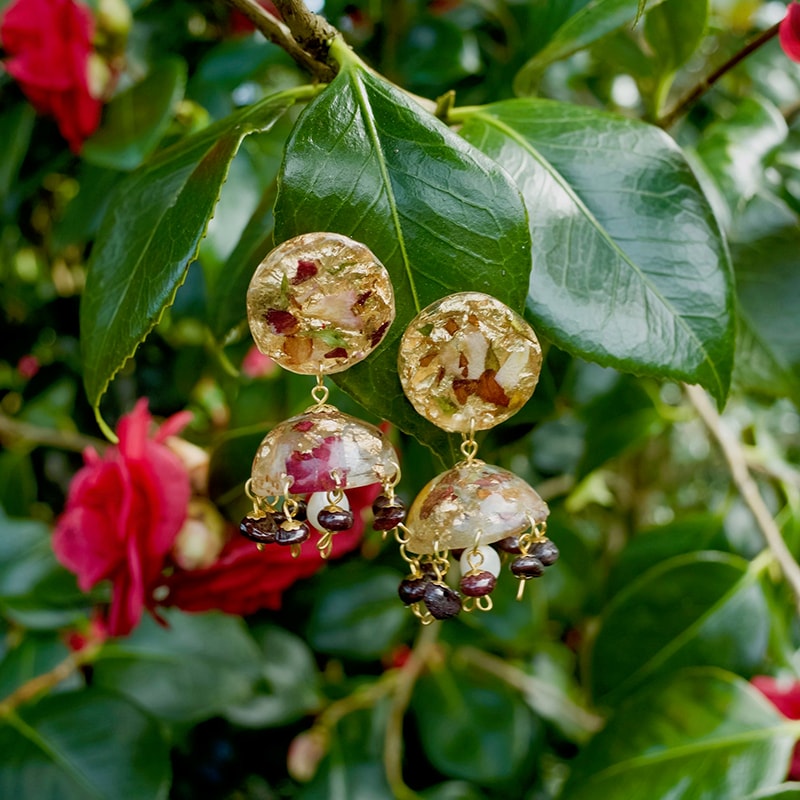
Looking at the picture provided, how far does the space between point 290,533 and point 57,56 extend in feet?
1.99

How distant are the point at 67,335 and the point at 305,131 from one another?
2.47 ft

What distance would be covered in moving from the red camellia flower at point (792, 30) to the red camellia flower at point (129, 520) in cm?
46

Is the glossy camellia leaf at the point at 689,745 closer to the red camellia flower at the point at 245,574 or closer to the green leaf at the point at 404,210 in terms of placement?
the red camellia flower at the point at 245,574

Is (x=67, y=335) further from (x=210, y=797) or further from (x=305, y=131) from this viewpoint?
(x=305, y=131)

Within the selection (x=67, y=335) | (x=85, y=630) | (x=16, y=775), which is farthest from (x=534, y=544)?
(x=67, y=335)

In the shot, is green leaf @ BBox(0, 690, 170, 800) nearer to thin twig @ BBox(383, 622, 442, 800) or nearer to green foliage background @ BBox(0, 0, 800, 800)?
green foliage background @ BBox(0, 0, 800, 800)

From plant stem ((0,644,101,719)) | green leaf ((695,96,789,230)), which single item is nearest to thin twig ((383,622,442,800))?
plant stem ((0,644,101,719))

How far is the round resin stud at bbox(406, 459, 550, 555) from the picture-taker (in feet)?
1.11

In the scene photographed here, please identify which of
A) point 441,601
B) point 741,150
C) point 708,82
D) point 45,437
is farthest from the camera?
point 45,437

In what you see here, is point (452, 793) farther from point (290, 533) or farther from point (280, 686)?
point (290, 533)

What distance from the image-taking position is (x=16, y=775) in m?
0.68

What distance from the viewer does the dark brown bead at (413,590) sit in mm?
333

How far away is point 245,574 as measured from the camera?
57 cm

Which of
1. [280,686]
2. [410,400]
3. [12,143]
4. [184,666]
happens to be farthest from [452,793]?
[12,143]
